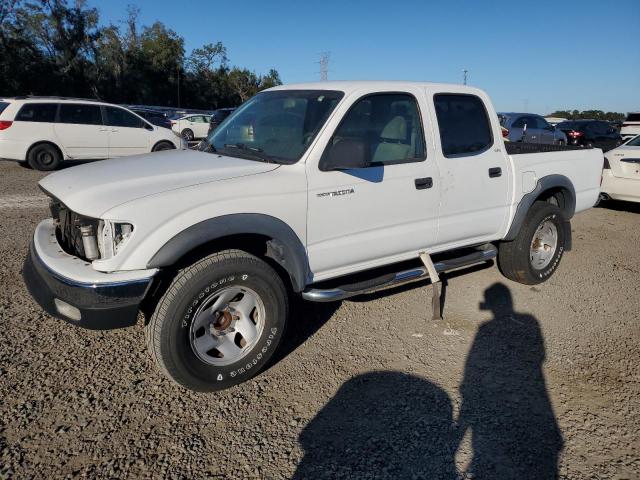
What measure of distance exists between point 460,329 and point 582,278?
86.1 inches

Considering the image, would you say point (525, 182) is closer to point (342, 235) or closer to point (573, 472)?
point (342, 235)

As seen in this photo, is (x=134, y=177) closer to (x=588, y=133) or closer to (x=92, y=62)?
(x=588, y=133)

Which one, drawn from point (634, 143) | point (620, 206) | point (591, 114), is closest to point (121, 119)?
point (634, 143)

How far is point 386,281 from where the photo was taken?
146 inches

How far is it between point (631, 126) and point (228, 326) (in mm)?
19468

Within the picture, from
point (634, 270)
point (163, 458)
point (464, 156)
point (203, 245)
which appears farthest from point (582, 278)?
point (163, 458)

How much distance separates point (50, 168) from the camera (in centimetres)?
1169

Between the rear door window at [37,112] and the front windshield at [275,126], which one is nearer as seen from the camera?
the front windshield at [275,126]

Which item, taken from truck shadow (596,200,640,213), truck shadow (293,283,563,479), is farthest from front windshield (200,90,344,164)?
truck shadow (596,200,640,213)

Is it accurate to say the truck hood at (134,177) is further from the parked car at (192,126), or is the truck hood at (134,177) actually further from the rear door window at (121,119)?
the parked car at (192,126)

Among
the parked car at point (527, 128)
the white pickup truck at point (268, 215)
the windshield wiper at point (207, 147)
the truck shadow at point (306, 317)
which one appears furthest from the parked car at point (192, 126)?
the white pickup truck at point (268, 215)

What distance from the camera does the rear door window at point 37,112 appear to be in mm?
11094

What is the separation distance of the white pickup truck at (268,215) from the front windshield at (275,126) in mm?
14

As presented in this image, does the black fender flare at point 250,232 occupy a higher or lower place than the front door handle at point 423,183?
lower
